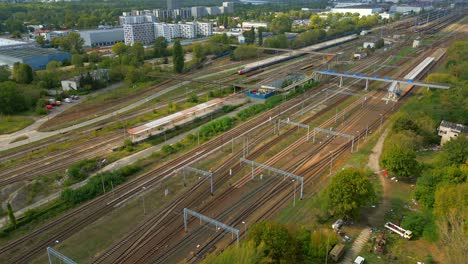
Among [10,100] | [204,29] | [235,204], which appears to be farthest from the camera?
[204,29]

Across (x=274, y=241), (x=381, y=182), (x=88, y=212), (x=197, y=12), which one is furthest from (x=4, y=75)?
(x=197, y=12)

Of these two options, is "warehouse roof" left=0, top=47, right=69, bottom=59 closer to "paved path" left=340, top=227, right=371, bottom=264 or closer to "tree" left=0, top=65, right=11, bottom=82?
"tree" left=0, top=65, right=11, bottom=82

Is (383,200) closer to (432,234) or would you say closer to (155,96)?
(432,234)

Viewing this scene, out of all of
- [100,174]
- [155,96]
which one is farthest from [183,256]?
[155,96]

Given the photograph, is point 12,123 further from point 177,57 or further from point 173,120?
point 177,57

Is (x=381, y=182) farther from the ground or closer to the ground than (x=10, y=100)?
closer to the ground

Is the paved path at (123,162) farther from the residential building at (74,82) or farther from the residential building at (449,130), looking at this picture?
the residential building at (74,82)

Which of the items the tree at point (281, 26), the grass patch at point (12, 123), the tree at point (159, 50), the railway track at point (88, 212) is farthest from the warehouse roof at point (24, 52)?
the tree at point (281, 26)

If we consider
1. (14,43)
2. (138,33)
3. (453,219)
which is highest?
(138,33)
